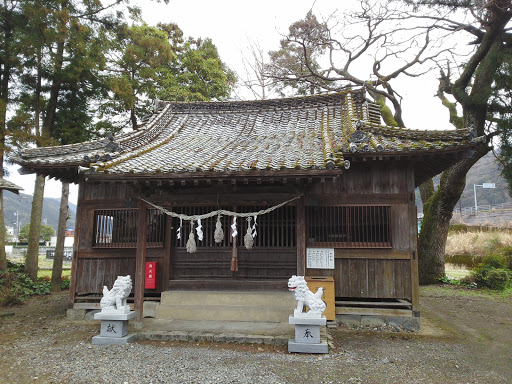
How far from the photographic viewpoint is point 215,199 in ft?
26.9

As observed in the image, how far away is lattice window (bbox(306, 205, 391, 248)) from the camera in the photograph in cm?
856

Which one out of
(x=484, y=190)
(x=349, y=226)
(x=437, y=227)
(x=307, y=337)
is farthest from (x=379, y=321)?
(x=484, y=190)

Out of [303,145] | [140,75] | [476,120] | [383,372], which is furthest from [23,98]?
[476,120]

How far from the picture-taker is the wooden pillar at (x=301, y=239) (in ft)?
25.2

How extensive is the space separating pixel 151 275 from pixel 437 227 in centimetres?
1321

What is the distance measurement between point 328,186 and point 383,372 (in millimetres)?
4377

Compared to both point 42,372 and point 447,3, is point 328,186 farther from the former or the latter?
point 447,3

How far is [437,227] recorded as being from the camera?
53.5 feet

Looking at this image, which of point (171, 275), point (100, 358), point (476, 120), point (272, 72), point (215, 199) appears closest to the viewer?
point (100, 358)

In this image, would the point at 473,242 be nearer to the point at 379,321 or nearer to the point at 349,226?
the point at 379,321

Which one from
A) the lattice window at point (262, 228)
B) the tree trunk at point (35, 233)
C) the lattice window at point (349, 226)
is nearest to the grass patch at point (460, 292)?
the lattice window at point (349, 226)

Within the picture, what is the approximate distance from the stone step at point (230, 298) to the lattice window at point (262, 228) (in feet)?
4.09

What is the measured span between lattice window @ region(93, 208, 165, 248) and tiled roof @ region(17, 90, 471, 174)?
1663 millimetres

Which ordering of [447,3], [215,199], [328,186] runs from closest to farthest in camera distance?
[215,199], [328,186], [447,3]
